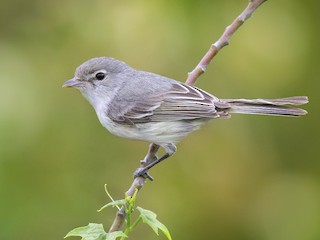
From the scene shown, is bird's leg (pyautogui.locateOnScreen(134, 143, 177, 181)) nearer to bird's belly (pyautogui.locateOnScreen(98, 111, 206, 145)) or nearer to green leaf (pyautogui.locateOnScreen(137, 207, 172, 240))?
bird's belly (pyautogui.locateOnScreen(98, 111, 206, 145))

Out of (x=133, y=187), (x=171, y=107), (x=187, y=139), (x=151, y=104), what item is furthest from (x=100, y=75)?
(x=133, y=187)

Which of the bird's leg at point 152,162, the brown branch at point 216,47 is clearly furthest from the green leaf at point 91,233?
the bird's leg at point 152,162

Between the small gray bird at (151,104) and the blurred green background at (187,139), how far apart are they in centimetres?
55

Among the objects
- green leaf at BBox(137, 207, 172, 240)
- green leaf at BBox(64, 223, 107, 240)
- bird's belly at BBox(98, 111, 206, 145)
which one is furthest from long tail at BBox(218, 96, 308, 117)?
green leaf at BBox(64, 223, 107, 240)

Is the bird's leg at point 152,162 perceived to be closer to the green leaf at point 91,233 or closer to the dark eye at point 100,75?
the dark eye at point 100,75

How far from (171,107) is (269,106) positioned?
62 centimetres

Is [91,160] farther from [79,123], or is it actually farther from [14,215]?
[14,215]

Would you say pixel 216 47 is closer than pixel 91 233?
No

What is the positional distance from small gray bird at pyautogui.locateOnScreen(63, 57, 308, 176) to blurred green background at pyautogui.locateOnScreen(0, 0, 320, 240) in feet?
1.80

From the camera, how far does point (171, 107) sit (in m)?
3.88

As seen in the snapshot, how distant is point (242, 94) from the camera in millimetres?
4730

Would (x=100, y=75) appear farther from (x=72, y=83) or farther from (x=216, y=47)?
(x=216, y=47)

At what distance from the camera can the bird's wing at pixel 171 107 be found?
3.77 m

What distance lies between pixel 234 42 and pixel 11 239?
2229mm
